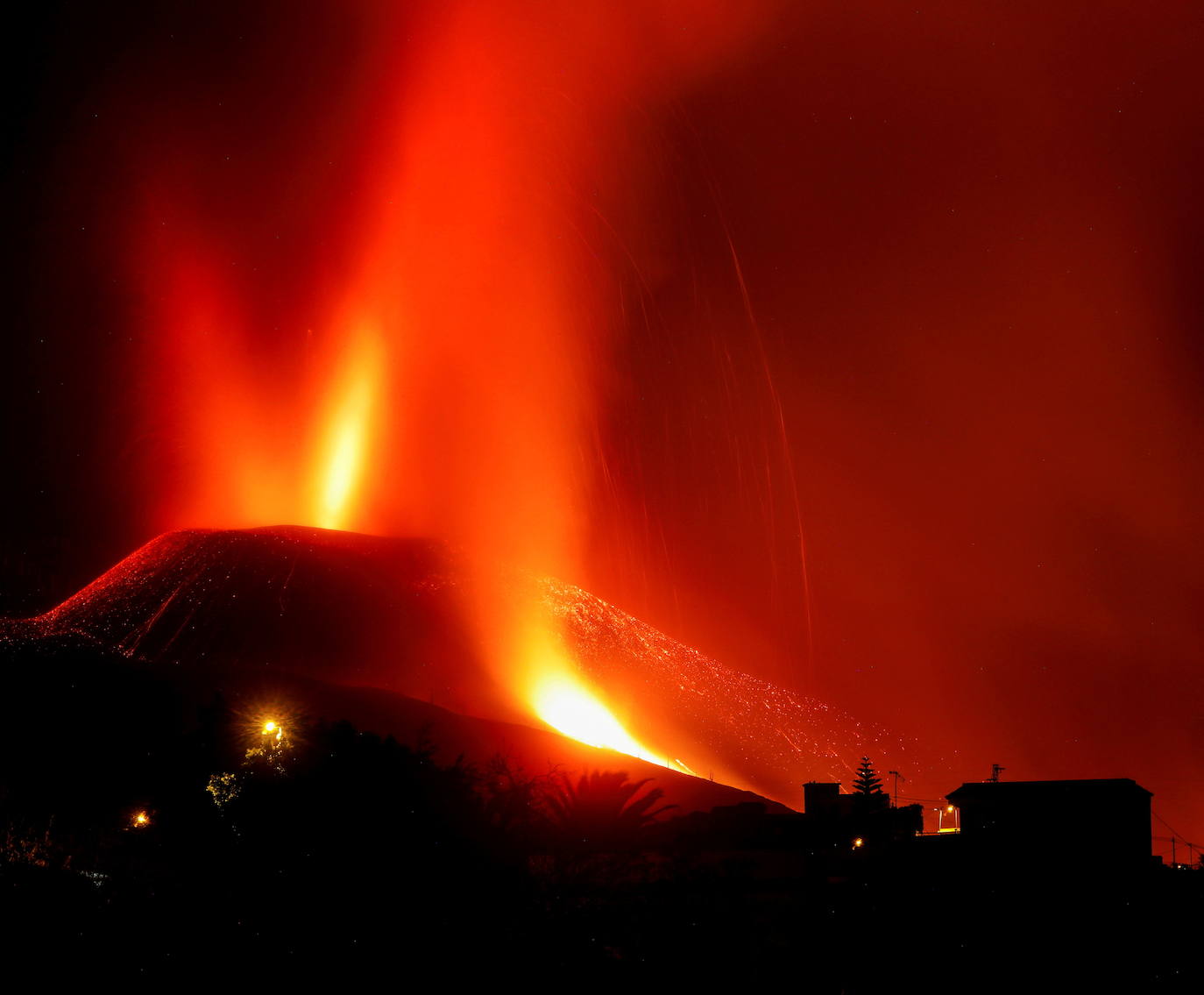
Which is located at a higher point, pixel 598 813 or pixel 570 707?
pixel 570 707

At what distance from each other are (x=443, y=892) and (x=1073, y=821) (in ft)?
77.4

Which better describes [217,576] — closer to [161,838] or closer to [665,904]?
[161,838]

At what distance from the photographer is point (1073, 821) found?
3306 centimetres

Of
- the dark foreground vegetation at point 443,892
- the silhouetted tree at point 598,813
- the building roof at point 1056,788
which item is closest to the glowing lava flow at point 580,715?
the building roof at point 1056,788

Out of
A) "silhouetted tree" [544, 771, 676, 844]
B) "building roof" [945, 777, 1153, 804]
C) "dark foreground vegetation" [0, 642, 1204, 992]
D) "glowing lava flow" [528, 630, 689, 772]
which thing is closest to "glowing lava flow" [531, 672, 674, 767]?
"glowing lava flow" [528, 630, 689, 772]

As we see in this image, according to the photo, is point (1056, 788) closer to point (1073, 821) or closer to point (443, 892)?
point (1073, 821)

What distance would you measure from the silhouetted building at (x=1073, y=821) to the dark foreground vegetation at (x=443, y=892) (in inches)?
342

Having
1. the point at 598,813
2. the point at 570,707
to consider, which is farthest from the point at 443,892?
the point at 570,707

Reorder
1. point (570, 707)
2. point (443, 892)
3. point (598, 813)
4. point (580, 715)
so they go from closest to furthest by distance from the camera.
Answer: point (443, 892) < point (598, 813) < point (580, 715) < point (570, 707)

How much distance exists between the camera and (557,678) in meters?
74.4

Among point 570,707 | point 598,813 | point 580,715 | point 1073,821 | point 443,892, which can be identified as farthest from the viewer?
point 570,707

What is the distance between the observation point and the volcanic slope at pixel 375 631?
212 ft

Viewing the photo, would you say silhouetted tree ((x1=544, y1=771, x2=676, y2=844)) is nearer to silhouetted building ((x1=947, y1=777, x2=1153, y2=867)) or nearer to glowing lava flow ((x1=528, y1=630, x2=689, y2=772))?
silhouetted building ((x1=947, y1=777, x2=1153, y2=867))

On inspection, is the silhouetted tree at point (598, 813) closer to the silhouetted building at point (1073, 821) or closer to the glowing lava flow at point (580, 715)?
the silhouetted building at point (1073, 821)
